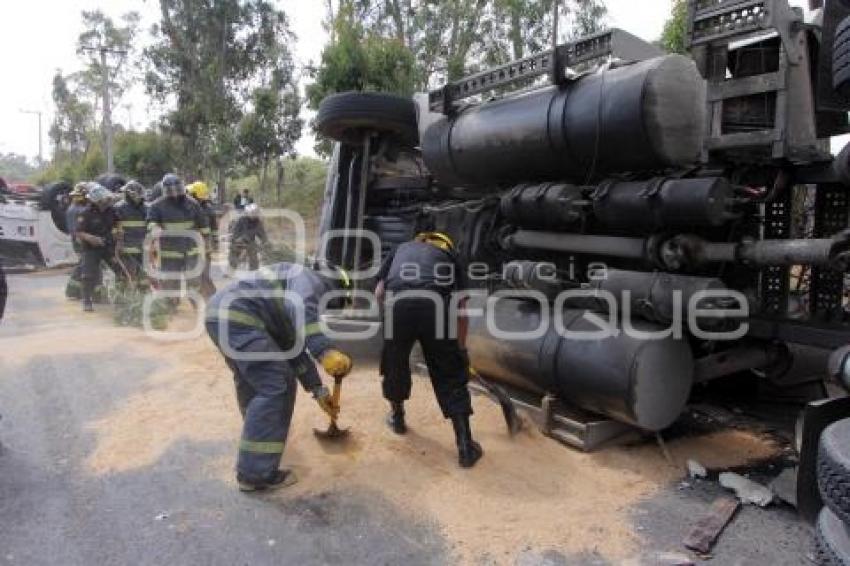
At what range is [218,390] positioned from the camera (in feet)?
17.6

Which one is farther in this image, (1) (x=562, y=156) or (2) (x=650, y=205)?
(1) (x=562, y=156)

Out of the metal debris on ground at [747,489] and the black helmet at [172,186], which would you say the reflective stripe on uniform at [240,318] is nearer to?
the metal debris on ground at [747,489]

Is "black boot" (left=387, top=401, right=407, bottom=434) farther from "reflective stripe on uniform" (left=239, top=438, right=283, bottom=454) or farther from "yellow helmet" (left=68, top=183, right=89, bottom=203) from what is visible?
"yellow helmet" (left=68, top=183, right=89, bottom=203)

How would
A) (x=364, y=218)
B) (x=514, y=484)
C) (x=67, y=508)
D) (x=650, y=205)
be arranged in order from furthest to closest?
(x=364, y=218) → (x=650, y=205) → (x=514, y=484) → (x=67, y=508)

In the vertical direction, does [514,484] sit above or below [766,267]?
Answer: below

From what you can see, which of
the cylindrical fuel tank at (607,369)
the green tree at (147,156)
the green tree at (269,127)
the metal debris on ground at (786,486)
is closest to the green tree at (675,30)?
the cylindrical fuel tank at (607,369)

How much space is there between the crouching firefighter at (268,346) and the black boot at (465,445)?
30.4 inches

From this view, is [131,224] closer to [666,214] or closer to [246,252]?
[246,252]

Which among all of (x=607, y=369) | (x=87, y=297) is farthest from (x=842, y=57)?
(x=87, y=297)

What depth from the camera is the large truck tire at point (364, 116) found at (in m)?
6.34

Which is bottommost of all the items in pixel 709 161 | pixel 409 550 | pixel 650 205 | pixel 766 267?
pixel 409 550

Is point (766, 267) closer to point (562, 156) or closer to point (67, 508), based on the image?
point (562, 156)

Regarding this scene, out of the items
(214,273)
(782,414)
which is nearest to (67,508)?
(782,414)

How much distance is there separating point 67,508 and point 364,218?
390cm
